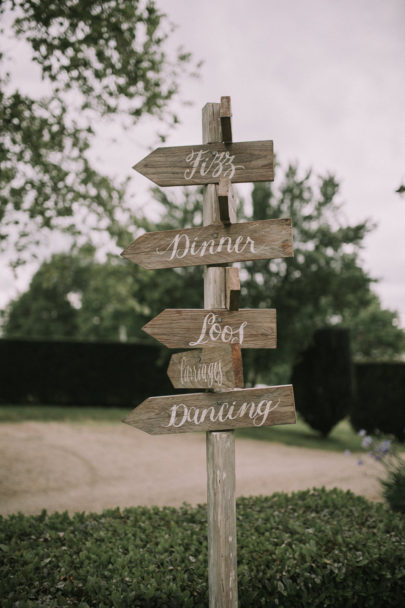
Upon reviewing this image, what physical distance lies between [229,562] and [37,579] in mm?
1192

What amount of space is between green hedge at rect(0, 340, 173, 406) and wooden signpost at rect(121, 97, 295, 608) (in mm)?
12260

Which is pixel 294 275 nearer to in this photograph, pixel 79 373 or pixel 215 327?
pixel 79 373

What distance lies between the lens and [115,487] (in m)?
6.71

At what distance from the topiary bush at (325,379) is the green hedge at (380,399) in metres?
1.42

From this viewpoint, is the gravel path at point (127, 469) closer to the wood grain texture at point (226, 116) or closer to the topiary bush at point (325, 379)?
the topiary bush at point (325, 379)

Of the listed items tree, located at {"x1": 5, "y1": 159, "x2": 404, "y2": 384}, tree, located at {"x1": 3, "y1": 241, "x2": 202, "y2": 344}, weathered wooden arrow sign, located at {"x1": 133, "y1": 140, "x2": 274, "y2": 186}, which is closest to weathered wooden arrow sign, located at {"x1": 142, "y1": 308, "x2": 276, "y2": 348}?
weathered wooden arrow sign, located at {"x1": 133, "y1": 140, "x2": 274, "y2": 186}

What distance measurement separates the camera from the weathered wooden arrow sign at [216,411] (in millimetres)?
2408

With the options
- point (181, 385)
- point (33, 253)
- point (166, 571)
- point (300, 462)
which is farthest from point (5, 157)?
point (300, 462)

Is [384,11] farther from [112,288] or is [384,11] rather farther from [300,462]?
[300,462]

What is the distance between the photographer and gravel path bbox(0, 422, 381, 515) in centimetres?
607

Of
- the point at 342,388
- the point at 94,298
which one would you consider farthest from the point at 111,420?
the point at 342,388

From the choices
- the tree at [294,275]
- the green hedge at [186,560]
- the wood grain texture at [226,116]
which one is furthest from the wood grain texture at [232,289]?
the tree at [294,275]

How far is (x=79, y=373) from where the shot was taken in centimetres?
1490

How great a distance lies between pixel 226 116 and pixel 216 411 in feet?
5.51
